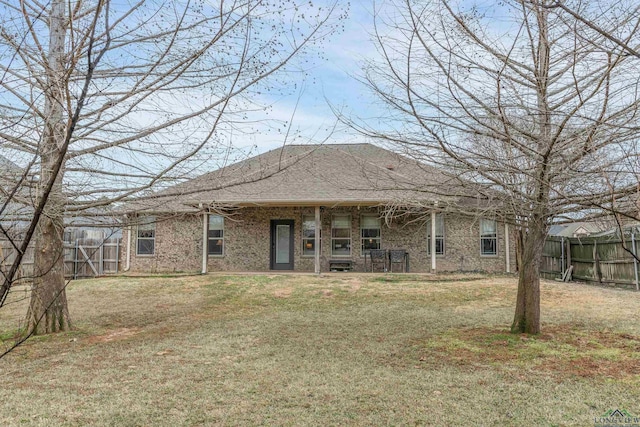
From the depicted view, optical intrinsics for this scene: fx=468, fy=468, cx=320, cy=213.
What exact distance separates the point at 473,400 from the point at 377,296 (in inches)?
312

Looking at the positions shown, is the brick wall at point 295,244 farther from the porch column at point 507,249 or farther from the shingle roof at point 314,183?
the shingle roof at point 314,183

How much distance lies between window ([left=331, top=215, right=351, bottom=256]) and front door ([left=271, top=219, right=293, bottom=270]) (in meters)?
1.66

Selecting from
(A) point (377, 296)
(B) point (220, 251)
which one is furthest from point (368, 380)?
(B) point (220, 251)

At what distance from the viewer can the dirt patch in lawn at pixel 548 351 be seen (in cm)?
575

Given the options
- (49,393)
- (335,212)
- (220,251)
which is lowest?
(49,393)

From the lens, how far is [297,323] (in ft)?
29.9

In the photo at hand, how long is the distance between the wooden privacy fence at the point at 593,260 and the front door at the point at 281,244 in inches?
390

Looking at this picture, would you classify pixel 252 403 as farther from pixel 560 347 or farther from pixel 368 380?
pixel 560 347

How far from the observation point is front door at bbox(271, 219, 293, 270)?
60.5 feet

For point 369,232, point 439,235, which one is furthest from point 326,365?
point 439,235

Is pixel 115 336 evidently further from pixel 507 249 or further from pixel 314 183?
pixel 507 249

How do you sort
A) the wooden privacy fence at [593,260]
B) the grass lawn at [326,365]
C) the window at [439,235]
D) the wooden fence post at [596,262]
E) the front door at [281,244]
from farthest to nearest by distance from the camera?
the front door at [281,244]
the window at [439,235]
the wooden fence post at [596,262]
the wooden privacy fence at [593,260]
the grass lawn at [326,365]

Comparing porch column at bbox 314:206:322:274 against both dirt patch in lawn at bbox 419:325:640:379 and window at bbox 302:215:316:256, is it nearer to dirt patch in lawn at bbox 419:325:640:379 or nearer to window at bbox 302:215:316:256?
window at bbox 302:215:316:256

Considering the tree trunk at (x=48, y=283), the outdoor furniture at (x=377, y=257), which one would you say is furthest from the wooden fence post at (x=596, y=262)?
the tree trunk at (x=48, y=283)
